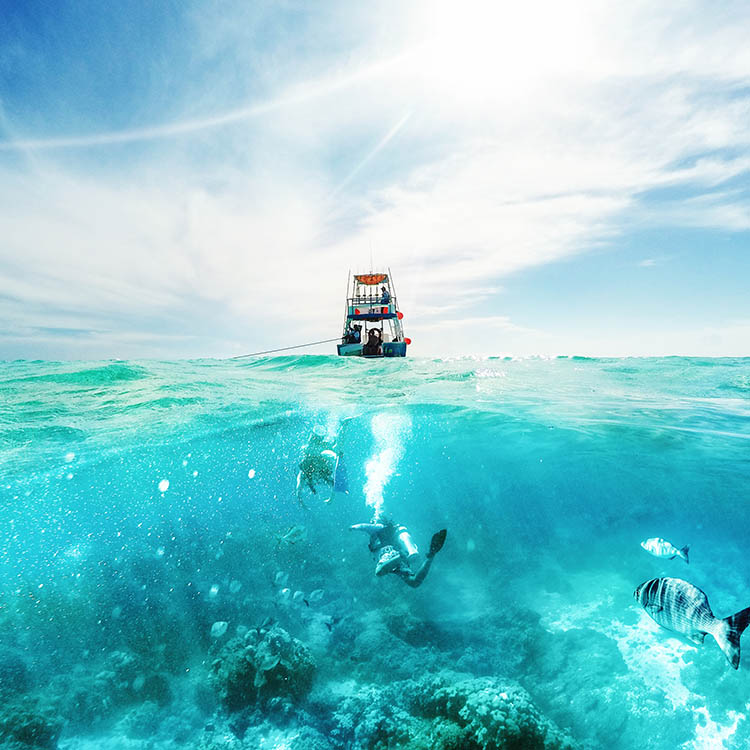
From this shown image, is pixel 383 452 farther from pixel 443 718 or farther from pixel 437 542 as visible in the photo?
pixel 443 718

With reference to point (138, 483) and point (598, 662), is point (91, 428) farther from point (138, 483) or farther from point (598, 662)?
point (598, 662)

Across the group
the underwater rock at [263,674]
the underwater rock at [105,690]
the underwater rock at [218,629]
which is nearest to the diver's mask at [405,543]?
the underwater rock at [263,674]

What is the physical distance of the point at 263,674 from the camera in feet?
25.5

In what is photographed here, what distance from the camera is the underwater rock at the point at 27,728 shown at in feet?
21.6

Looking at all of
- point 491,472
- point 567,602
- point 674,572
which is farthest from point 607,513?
point 567,602

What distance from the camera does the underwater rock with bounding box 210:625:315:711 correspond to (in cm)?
771

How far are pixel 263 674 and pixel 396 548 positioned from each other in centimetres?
356

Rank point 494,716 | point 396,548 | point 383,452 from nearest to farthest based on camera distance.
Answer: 1. point 494,716
2. point 396,548
3. point 383,452

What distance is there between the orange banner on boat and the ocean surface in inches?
344

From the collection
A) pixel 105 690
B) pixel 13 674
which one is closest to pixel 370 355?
pixel 105 690

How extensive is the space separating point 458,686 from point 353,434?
14544 mm

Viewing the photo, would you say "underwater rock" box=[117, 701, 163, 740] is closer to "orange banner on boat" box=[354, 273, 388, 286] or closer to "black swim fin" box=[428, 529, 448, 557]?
"black swim fin" box=[428, 529, 448, 557]

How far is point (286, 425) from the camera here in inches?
747

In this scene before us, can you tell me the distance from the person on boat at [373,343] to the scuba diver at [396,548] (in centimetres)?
2224
